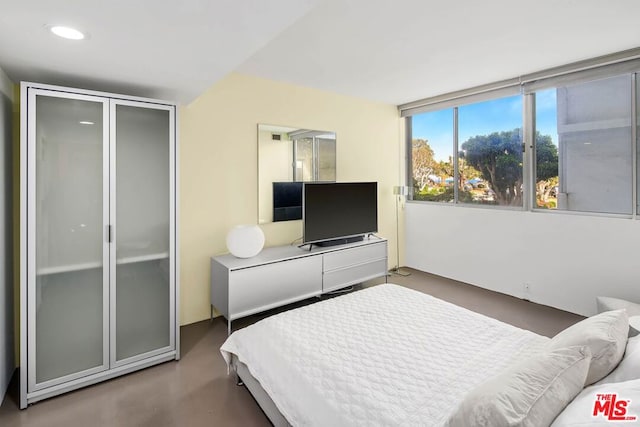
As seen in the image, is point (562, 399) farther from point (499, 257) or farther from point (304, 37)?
point (499, 257)

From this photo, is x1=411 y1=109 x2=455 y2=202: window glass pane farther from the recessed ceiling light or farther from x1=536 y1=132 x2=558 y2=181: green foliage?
the recessed ceiling light

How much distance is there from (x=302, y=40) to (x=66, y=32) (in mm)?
1615

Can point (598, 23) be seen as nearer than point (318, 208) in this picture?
Yes

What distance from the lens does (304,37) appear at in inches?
103

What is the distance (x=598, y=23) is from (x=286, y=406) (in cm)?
337

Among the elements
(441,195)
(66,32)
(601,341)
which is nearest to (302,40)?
(66,32)

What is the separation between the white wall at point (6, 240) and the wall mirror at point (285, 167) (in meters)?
2.02

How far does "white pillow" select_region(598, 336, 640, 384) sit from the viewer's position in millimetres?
1173

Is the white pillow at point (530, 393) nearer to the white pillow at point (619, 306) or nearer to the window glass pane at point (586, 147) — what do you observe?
the white pillow at point (619, 306)

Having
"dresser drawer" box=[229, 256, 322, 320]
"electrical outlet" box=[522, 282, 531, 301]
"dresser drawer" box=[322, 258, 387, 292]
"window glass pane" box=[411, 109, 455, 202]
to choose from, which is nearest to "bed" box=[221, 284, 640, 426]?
"dresser drawer" box=[229, 256, 322, 320]

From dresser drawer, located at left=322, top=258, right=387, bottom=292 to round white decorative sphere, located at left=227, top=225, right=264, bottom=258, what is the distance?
35.6 inches

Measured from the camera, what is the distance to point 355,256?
3988 millimetres

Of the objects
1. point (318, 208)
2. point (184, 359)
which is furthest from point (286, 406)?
point (318, 208)

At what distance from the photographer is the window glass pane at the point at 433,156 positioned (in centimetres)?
476
